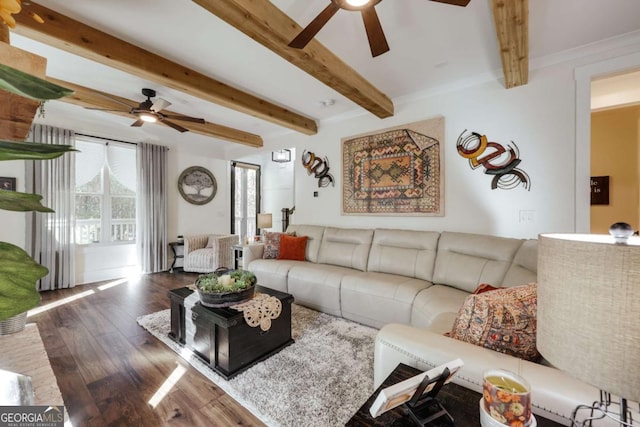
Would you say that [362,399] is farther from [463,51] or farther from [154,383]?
[463,51]

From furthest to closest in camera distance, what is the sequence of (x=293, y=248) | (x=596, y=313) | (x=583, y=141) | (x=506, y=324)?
1. (x=293, y=248)
2. (x=583, y=141)
3. (x=506, y=324)
4. (x=596, y=313)

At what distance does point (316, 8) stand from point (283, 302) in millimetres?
2272

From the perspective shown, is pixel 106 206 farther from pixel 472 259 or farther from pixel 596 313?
pixel 596 313

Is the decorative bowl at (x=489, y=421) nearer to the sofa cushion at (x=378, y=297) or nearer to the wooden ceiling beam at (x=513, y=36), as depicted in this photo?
the sofa cushion at (x=378, y=297)

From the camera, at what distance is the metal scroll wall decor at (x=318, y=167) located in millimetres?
4262

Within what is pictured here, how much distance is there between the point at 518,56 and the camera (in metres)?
2.24

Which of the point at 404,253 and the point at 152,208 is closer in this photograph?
the point at 404,253

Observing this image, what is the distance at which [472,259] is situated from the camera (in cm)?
257

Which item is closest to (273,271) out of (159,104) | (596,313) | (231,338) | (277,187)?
(231,338)

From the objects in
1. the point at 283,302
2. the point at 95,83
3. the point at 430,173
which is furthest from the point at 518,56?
the point at 95,83

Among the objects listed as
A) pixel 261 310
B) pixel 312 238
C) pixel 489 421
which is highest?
pixel 312 238

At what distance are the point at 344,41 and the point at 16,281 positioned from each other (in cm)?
255

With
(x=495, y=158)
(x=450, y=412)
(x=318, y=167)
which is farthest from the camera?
(x=318, y=167)

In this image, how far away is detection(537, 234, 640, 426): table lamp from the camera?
51cm
